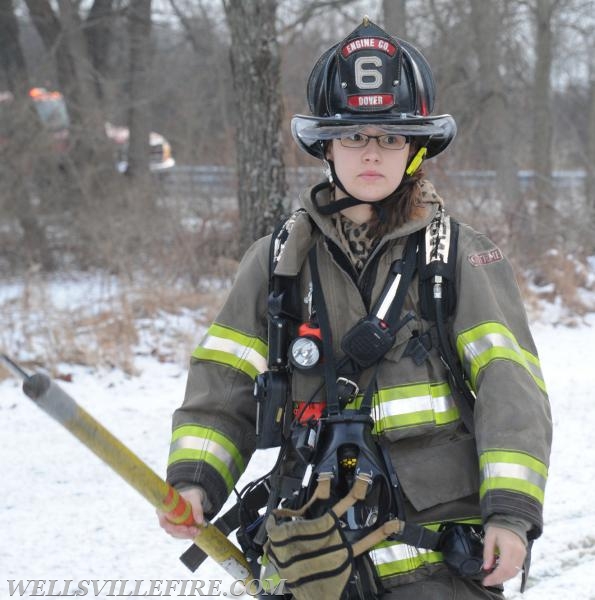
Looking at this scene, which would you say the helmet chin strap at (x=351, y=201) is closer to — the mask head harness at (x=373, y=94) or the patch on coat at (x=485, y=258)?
the mask head harness at (x=373, y=94)

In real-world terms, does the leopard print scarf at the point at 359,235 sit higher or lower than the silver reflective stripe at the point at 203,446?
higher

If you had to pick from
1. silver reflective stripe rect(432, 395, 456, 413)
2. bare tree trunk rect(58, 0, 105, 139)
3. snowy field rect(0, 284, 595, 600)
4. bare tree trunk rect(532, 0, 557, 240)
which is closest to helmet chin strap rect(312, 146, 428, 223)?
silver reflective stripe rect(432, 395, 456, 413)

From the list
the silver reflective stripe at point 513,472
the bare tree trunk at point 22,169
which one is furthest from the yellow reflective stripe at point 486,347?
the bare tree trunk at point 22,169

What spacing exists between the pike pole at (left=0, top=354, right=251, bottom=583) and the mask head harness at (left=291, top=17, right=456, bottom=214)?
0.82 metres

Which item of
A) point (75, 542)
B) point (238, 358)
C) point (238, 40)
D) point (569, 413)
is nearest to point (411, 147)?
point (238, 358)

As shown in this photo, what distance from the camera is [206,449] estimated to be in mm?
2410

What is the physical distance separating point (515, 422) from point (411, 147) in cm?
77

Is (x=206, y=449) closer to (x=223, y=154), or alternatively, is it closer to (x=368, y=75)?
(x=368, y=75)

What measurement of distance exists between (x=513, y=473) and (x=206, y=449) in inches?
30.4

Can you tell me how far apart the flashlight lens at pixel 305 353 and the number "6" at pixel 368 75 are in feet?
2.11

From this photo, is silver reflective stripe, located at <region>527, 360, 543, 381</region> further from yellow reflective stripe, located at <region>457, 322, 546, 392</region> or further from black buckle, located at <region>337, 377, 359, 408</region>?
black buckle, located at <region>337, 377, 359, 408</region>

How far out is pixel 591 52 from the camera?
1719cm

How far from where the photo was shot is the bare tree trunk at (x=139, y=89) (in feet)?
37.9

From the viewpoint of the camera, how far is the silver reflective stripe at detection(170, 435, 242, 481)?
2410 millimetres
